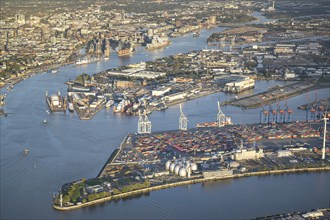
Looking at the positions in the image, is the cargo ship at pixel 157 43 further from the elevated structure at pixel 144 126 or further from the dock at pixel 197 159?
the dock at pixel 197 159

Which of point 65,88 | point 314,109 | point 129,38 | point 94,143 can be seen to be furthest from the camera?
point 129,38

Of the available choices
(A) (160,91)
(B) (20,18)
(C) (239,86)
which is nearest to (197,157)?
(A) (160,91)

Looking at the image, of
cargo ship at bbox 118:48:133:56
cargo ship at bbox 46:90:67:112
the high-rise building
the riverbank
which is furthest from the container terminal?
the high-rise building

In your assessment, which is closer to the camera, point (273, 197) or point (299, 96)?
point (273, 197)

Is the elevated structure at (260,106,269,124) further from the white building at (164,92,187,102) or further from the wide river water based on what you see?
the white building at (164,92,187,102)

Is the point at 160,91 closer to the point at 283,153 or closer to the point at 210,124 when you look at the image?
the point at 210,124

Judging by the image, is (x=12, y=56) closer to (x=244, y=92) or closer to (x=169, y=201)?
(x=244, y=92)

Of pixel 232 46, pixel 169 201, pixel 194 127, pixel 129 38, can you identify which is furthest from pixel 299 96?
pixel 129 38

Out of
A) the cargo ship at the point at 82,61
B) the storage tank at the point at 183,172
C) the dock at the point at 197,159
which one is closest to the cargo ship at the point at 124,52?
the cargo ship at the point at 82,61
